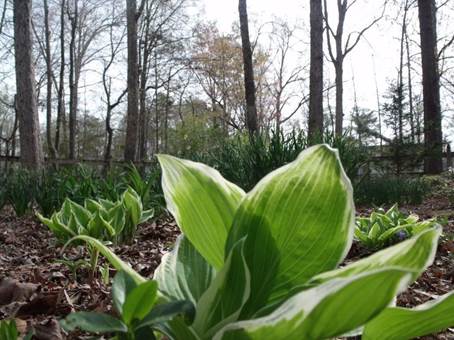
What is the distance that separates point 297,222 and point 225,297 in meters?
0.16

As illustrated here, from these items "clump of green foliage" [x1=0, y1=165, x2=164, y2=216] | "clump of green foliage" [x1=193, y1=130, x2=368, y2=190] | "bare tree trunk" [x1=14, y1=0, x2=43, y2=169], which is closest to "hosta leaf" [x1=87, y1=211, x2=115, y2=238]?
"clump of green foliage" [x1=0, y1=165, x2=164, y2=216]

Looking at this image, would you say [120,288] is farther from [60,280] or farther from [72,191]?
[72,191]

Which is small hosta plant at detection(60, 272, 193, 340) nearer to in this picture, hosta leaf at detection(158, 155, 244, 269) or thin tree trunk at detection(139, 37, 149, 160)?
hosta leaf at detection(158, 155, 244, 269)

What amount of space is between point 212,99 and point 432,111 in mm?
17509

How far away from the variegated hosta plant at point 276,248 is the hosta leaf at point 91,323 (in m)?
0.13

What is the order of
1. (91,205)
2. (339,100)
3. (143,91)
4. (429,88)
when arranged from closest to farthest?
(91,205) < (429,88) < (339,100) < (143,91)

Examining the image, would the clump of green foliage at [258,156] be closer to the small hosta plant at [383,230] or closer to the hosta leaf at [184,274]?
the small hosta plant at [383,230]

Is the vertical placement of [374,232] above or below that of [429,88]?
below

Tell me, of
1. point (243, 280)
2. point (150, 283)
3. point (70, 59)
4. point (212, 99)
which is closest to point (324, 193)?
point (243, 280)

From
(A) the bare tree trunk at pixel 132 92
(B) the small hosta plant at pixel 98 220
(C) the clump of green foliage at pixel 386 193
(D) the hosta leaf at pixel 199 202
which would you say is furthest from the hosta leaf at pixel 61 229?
(A) the bare tree trunk at pixel 132 92

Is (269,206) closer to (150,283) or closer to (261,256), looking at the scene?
(261,256)

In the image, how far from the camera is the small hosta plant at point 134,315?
1.85ft

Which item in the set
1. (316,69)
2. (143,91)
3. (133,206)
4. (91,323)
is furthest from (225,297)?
(143,91)

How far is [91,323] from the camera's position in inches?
22.1
